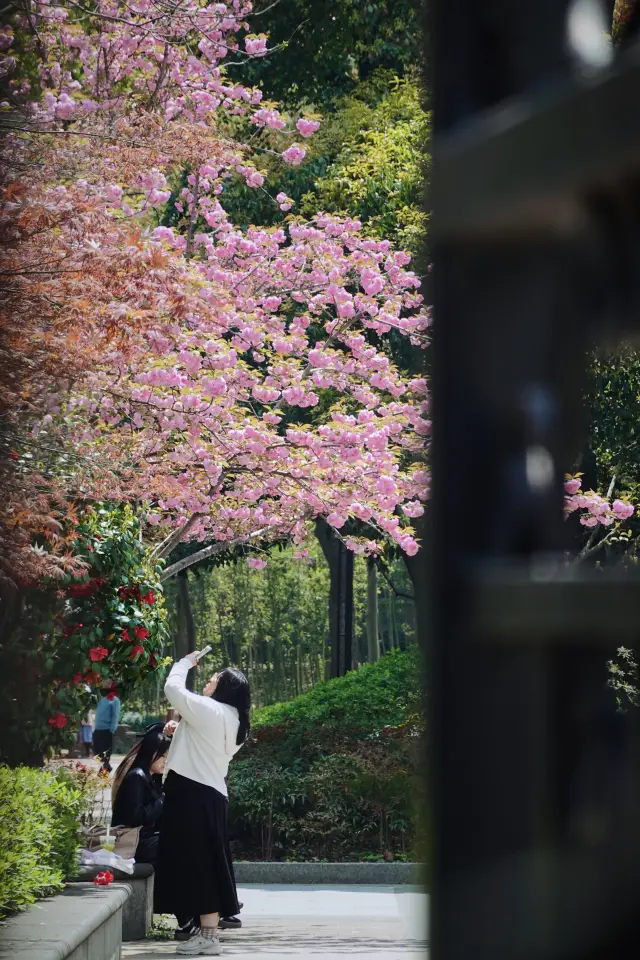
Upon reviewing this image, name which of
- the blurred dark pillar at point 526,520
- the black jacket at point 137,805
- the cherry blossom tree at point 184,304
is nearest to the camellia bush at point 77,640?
the cherry blossom tree at point 184,304

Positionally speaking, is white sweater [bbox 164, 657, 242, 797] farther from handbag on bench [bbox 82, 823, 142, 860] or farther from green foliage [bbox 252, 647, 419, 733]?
green foliage [bbox 252, 647, 419, 733]

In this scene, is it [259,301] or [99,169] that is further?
[259,301]

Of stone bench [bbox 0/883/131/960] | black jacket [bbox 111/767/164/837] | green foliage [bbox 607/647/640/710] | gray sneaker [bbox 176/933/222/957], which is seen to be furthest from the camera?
black jacket [bbox 111/767/164/837]

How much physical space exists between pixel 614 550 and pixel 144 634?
22.6ft

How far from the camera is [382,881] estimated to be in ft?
44.3

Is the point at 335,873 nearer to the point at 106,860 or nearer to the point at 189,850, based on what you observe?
the point at 189,850

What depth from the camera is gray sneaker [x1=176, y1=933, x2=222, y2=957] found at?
9062 mm

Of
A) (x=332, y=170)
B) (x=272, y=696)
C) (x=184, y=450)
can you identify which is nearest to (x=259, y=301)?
(x=184, y=450)

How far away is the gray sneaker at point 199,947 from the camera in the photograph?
9.06 metres

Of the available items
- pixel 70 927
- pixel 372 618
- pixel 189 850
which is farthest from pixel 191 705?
pixel 372 618

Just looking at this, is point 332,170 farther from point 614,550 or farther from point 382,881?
point 382,881

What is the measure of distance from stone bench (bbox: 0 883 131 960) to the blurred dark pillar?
495cm

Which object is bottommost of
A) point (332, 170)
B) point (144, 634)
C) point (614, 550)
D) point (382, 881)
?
point (382, 881)

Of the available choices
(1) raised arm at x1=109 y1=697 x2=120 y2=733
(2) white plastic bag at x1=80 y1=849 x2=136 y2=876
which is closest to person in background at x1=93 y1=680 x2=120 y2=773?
(1) raised arm at x1=109 y1=697 x2=120 y2=733
